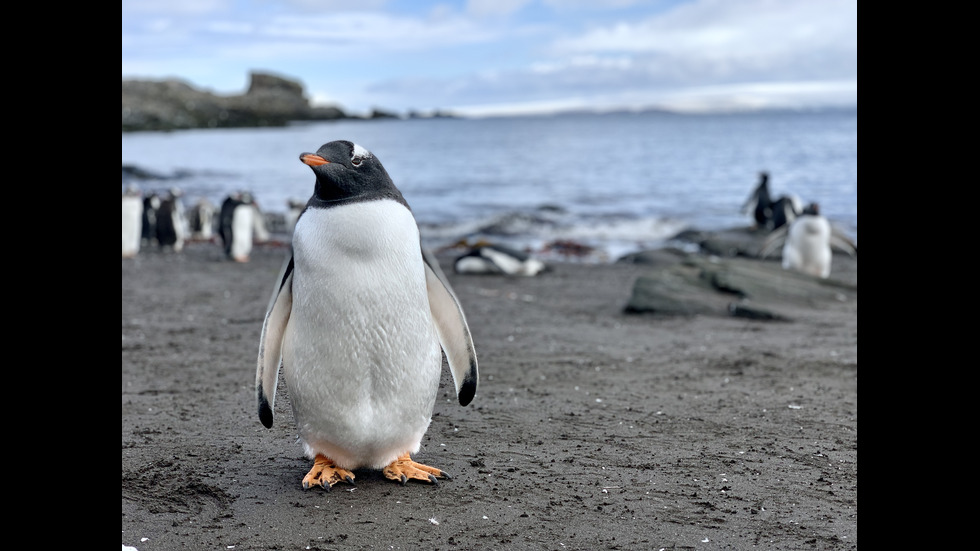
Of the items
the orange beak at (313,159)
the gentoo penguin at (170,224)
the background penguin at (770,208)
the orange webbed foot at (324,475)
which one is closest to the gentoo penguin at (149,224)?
the gentoo penguin at (170,224)

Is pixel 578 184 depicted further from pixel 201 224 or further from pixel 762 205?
pixel 201 224

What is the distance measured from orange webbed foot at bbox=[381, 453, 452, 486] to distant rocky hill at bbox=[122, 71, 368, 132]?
105 metres

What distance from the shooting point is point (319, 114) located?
402 ft

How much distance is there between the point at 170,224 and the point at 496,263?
6.48m

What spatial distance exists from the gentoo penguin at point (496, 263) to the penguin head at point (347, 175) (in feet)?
28.9

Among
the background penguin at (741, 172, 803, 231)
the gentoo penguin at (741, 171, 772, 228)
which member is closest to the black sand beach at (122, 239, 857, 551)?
the background penguin at (741, 172, 803, 231)

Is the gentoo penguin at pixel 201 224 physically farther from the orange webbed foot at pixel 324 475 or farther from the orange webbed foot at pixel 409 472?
the orange webbed foot at pixel 409 472

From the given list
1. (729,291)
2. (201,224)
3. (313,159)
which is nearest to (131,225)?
(201,224)

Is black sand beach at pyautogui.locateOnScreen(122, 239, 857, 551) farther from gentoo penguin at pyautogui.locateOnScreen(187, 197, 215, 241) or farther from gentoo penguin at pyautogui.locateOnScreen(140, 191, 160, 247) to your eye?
gentoo penguin at pyautogui.locateOnScreen(187, 197, 215, 241)

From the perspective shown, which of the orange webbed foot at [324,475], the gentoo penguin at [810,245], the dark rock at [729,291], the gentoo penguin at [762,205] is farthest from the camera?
the gentoo penguin at [762,205]

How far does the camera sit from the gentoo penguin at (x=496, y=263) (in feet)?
40.1

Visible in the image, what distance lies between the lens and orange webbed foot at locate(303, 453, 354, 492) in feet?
11.7

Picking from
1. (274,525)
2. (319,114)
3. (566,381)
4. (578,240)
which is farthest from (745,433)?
(319,114)

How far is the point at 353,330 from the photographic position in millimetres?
3414
